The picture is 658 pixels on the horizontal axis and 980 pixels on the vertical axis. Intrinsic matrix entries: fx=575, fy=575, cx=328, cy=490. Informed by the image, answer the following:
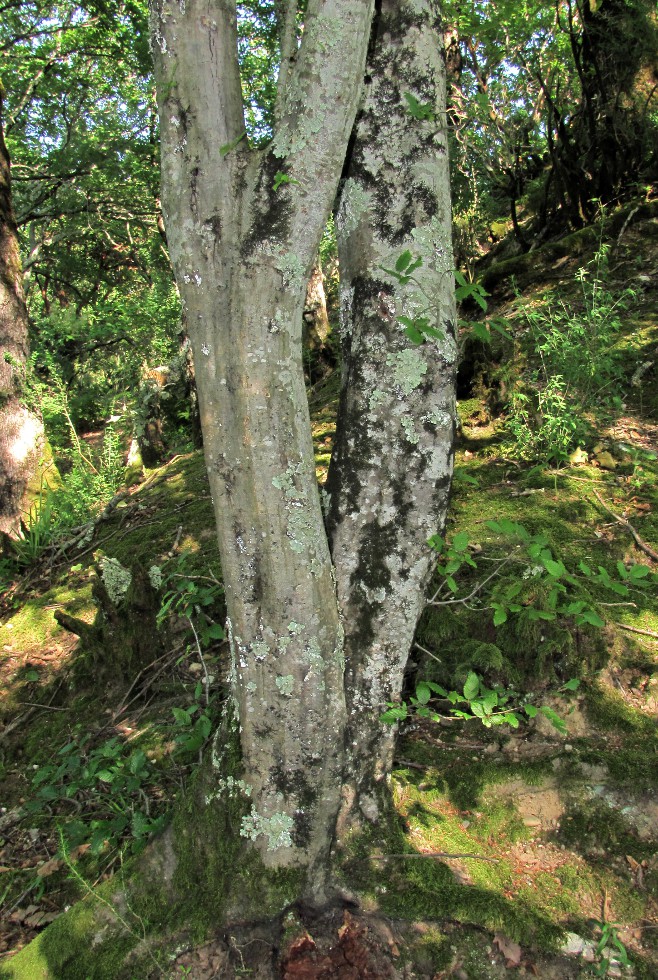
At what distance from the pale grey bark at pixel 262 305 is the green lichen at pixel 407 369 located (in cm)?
36

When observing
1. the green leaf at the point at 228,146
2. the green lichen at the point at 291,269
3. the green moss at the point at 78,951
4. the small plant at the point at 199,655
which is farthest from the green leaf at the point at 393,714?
the green leaf at the point at 228,146

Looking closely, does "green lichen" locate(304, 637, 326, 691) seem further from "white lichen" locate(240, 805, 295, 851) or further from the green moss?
the green moss

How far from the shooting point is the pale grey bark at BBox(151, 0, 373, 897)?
1.76 metres

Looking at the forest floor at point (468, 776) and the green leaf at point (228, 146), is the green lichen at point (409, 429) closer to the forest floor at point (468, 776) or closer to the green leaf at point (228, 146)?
the forest floor at point (468, 776)

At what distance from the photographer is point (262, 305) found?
177 centimetres

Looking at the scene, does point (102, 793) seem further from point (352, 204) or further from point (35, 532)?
point (35, 532)

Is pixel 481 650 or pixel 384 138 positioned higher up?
pixel 384 138

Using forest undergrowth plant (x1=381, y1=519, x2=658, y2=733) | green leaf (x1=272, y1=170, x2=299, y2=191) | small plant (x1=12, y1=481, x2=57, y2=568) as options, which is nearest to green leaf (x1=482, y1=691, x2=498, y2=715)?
forest undergrowth plant (x1=381, y1=519, x2=658, y2=733)

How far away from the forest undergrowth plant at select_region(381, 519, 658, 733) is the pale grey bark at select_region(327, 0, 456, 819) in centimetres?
13

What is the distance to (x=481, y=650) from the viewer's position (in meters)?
2.52

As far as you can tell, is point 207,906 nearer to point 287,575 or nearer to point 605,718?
point 287,575

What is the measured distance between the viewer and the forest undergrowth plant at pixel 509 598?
2051mm

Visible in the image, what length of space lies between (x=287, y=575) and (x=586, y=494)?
93.2 inches

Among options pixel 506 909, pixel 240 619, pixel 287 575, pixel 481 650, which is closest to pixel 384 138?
Result: pixel 287 575
